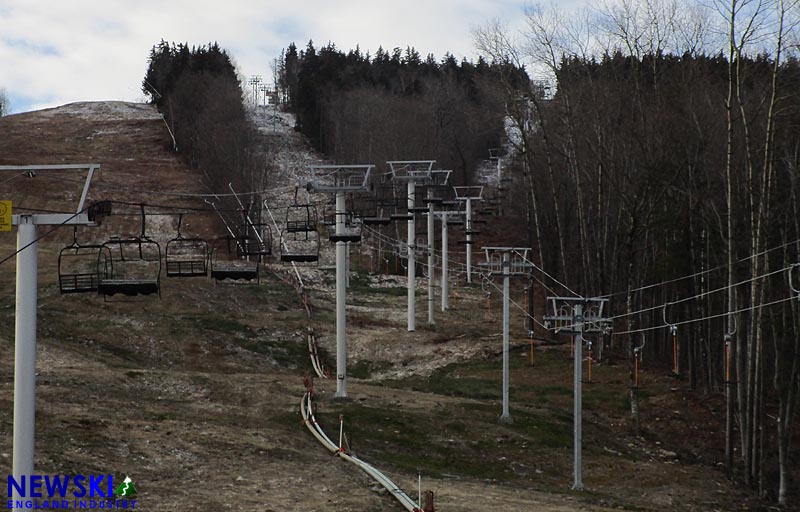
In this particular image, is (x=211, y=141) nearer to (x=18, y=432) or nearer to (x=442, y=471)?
(x=442, y=471)

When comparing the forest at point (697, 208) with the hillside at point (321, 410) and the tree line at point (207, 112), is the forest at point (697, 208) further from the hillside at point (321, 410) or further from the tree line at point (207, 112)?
the tree line at point (207, 112)

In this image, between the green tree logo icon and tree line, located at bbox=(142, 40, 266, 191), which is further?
tree line, located at bbox=(142, 40, 266, 191)

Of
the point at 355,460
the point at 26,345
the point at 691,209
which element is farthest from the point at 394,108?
the point at 26,345

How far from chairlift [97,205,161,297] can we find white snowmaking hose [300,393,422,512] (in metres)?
5.31

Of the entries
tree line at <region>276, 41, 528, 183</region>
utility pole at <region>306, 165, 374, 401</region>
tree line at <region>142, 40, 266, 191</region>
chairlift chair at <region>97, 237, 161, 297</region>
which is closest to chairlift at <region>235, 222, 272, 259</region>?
chairlift chair at <region>97, 237, 161, 297</region>

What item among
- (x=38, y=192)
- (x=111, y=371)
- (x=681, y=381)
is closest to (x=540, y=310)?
(x=681, y=381)

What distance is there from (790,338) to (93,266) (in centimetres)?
3331

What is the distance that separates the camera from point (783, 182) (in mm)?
32875

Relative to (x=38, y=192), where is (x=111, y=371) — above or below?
below

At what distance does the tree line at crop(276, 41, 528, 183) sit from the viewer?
8194 centimetres

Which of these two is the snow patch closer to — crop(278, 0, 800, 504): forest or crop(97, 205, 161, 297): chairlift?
crop(97, 205, 161, 297): chairlift
